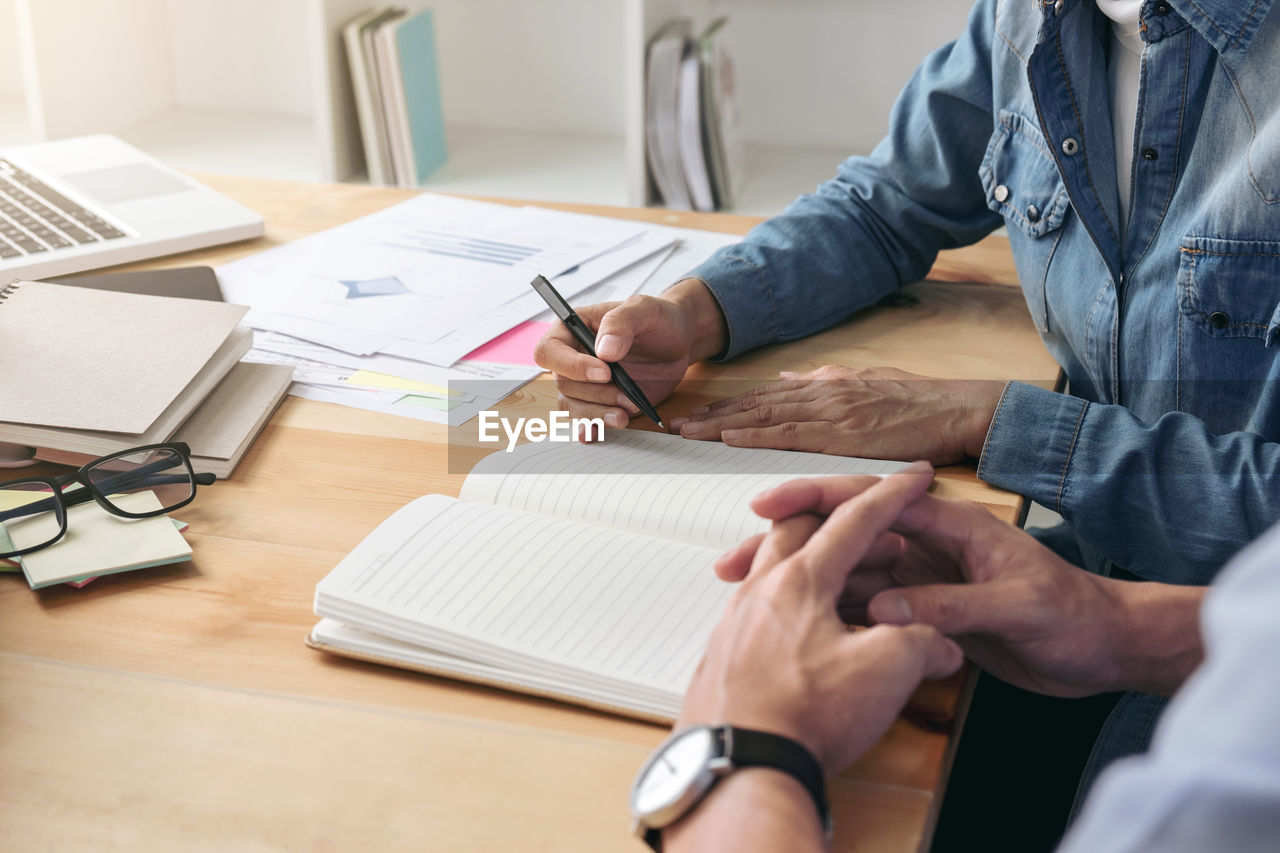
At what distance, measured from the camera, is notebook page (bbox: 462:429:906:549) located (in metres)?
0.73

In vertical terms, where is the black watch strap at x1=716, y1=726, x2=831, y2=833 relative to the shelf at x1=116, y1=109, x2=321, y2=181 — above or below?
above

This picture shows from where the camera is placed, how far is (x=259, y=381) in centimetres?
92

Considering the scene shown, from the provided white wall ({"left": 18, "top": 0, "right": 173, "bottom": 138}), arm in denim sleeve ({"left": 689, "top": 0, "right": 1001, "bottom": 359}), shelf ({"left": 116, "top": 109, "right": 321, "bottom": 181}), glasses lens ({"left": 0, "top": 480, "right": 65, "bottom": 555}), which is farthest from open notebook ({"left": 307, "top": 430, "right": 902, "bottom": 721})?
white wall ({"left": 18, "top": 0, "right": 173, "bottom": 138})

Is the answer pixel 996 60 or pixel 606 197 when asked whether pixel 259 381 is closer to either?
pixel 996 60

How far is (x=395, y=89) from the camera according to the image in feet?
6.77

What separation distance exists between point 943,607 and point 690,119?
155 centimetres

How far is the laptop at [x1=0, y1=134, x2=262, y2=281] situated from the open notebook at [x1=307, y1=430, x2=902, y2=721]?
23.6 inches

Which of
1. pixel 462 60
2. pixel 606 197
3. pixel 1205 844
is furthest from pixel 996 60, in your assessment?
pixel 462 60

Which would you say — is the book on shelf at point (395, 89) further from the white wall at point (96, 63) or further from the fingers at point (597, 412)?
the fingers at point (597, 412)

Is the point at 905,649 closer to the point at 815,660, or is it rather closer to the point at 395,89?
the point at 815,660

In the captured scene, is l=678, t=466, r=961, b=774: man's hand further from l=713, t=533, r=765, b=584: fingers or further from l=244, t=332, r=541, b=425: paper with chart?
l=244, t=332, r=541, b=425: paper with chart

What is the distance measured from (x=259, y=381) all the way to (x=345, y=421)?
0.09 metres

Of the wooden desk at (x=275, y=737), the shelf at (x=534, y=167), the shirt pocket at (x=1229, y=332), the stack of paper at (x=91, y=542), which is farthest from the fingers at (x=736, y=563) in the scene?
the shelf at (x=534, y=167)

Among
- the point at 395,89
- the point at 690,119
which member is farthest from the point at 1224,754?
the point at 395,89
